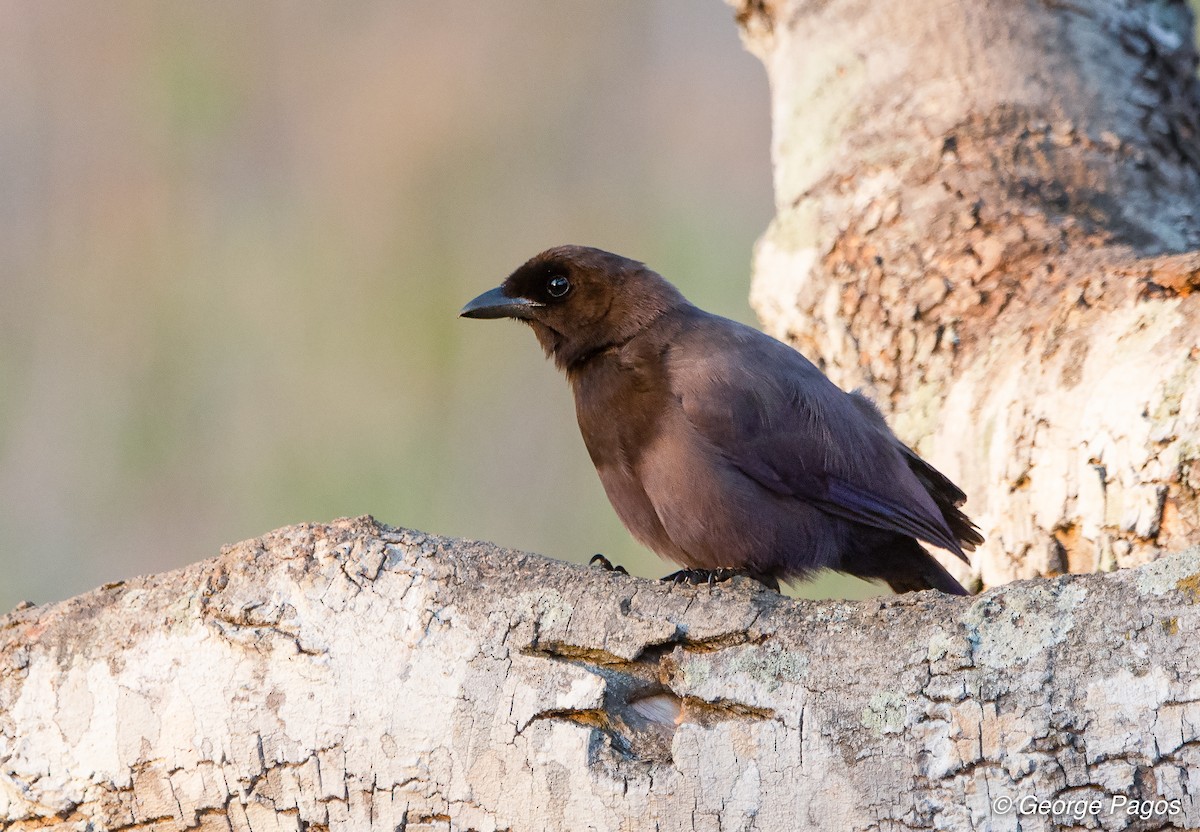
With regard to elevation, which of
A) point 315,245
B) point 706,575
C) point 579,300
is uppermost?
Answer: point 315,245

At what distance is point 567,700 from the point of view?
236cm

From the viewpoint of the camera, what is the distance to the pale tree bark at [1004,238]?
362 cm

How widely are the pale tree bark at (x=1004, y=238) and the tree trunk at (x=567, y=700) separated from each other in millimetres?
1388

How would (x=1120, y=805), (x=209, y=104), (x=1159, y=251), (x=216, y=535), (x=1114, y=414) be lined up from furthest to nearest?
1. (x=209, y=104)
2. (x=216, y=535)
3. (x=1159, y=251)
4. (x=1114, y=414)
5. (x=1120, y=805)

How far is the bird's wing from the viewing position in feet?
12.3

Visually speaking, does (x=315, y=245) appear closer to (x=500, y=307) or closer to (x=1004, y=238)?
(x=500, y=307)

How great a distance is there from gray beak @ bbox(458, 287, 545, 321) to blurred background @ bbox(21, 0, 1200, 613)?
3178 mm

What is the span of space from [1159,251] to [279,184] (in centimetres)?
581

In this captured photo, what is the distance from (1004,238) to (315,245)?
199 inches

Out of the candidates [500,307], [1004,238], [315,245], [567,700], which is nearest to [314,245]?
[315,245]

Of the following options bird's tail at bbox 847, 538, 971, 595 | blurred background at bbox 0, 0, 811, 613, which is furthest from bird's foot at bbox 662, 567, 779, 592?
blurred background at bbox 0, 0, 811, 613

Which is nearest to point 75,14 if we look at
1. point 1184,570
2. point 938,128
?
point 938,128

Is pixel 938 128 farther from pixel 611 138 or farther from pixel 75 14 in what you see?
pixel 75 14

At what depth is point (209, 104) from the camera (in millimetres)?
8508
